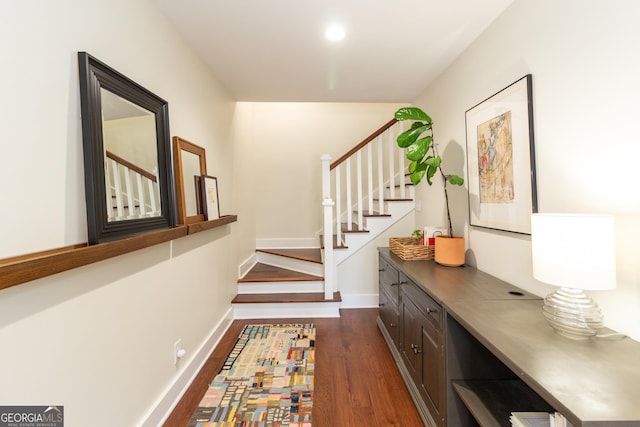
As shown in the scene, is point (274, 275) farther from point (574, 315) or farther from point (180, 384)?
point (574, 315)

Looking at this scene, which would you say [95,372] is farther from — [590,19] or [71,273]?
[590,19]

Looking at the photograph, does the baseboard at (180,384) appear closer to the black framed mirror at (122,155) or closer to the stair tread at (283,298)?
the stair tread at (283,298)

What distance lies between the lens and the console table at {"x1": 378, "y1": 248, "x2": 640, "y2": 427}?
2.59ft

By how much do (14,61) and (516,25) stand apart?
7.56 feet

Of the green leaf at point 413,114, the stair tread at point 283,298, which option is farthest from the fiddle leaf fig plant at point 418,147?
the stair tread at point 283,298

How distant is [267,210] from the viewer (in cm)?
452

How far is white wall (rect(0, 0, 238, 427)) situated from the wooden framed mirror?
153mm

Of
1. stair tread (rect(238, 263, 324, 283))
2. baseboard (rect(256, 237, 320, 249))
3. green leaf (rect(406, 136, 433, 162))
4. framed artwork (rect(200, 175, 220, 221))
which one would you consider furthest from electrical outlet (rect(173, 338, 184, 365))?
baseboard (rect(256, 237, 320, 249))

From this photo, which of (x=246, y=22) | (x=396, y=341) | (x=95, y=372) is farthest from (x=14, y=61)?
(x=396, y=341)

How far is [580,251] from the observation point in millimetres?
993

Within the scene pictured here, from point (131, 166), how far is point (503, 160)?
211 cm

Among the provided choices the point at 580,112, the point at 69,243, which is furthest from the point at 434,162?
the point at 69,243

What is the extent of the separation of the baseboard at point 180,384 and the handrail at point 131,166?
1.28 metres

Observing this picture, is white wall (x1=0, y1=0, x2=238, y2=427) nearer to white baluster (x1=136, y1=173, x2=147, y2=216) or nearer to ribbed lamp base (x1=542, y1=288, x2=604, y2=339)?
white baluster (x1=136, y1=173, x2=147, y2=216)
